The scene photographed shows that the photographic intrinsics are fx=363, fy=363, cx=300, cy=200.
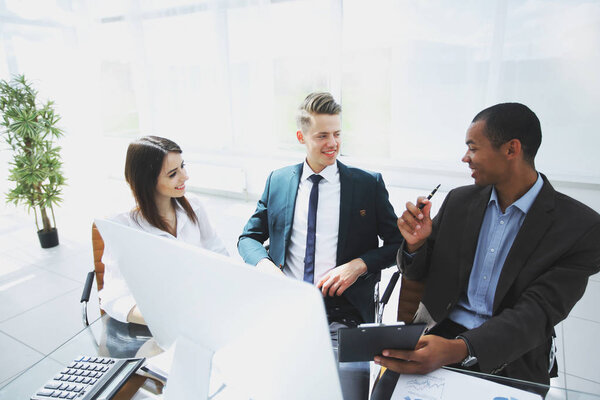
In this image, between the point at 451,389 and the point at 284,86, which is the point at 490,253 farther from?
the point at 284,86

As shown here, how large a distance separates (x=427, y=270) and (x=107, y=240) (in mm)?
1235

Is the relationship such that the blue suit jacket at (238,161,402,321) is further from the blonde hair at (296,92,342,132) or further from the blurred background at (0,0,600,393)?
the blurred background at (0,0,600,393)

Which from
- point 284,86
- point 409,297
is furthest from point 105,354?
point 284,86

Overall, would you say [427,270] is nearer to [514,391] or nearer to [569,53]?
[514,391]

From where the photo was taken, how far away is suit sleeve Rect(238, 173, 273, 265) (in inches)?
67.5

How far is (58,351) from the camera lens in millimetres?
1207

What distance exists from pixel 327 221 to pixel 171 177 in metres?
0.75

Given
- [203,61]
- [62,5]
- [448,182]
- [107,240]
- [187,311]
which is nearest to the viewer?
[187,311]

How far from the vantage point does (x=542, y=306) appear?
1178 mm

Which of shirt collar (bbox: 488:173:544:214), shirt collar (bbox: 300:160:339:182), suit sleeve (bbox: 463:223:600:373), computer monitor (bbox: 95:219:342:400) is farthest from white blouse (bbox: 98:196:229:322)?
shirt collar (bbox: 488:173:544:214)

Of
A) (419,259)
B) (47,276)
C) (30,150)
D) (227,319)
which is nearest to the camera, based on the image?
(227,319)

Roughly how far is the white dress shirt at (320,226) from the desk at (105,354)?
738mm

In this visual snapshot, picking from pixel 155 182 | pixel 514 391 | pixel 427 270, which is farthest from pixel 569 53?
pixel 155 182

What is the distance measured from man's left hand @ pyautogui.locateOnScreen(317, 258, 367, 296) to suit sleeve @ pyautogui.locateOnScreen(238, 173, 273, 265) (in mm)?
349
